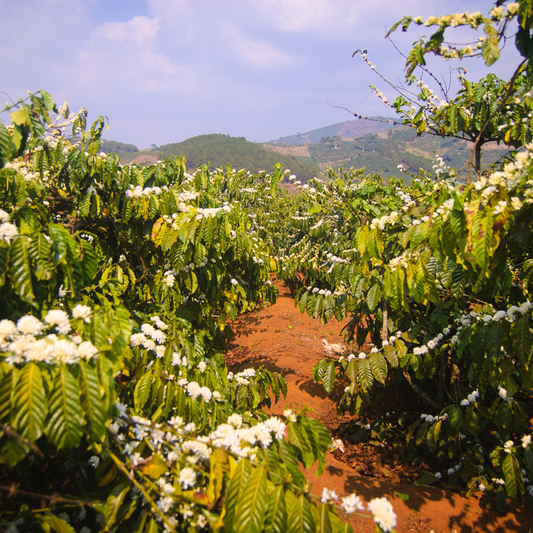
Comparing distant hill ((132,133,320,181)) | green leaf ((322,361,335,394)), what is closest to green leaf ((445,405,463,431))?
green leaf ((322,361,335,394))

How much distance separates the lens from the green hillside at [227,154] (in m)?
60.2

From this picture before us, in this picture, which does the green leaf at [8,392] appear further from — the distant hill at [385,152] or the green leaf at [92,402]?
the distant hill at [385,152]

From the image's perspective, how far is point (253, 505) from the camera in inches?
35.9

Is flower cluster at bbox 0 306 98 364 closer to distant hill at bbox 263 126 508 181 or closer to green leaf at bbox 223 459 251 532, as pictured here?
green leaf at bbox 223 459 251 532

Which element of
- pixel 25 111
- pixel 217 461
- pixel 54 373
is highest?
pixel 25 111

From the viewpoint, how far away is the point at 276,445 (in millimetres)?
1269

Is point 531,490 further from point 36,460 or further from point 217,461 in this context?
point 36,460

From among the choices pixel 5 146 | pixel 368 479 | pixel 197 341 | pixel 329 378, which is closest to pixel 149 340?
pixel 197 341

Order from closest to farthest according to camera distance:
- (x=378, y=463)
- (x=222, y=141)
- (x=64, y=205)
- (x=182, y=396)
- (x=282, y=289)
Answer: (x=182, y=396)
(x=64, y=205)
(x=378, y=463)
(x=282, y=289)
(x=222, y=141)

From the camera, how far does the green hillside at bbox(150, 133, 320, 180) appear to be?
60219 millimetres

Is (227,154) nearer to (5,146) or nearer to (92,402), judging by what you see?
(5,146)

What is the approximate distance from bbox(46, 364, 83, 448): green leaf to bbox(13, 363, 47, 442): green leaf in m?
0.03

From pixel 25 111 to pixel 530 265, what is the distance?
2.83 metres

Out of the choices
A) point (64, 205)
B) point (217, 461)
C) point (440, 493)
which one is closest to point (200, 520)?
point (217, 461)
